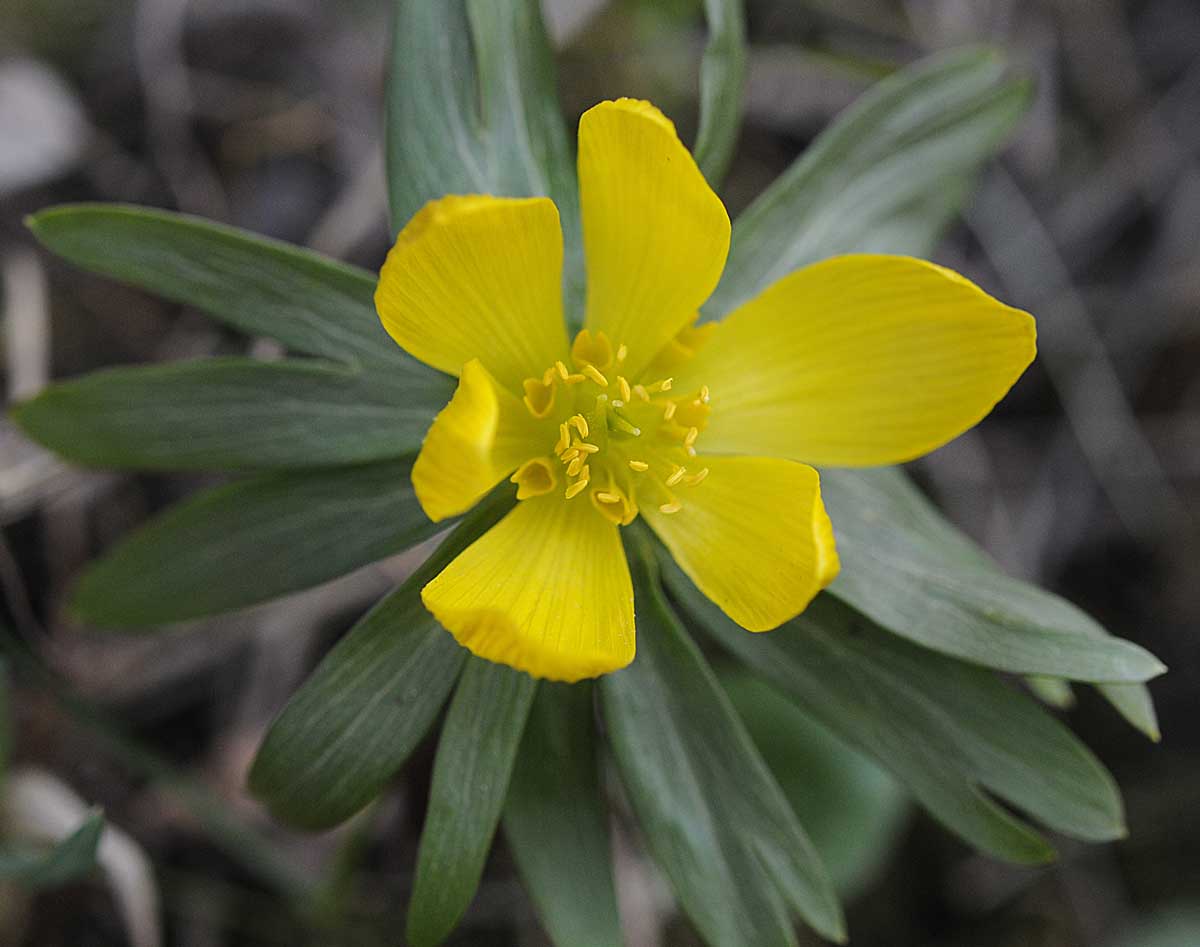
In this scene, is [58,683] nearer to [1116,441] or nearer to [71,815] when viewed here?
[71,815]

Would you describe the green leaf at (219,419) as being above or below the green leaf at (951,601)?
below

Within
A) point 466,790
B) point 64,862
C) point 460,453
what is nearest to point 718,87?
point 460,453

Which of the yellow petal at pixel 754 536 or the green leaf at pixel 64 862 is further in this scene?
the green leaf at pixel 64 862

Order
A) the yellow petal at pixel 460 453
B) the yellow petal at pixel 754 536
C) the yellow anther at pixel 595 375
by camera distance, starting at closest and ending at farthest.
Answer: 1. the yellow petal at pixel 460 453
2. the yellow petal at pixel 754 536
3. the yellow anther at pixel 595 375

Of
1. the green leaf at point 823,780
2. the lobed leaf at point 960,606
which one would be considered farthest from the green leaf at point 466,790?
the green leaf at point 823,780

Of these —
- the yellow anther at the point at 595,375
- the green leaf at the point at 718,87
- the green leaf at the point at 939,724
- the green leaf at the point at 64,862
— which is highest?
the green leaf at the point at 718,87

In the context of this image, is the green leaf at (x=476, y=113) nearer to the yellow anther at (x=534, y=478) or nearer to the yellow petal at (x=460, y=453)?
the yellow anther at (x=534, y=478)

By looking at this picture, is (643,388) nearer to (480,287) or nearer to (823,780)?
(480,287)
